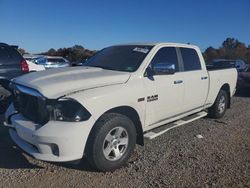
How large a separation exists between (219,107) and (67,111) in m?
4.62

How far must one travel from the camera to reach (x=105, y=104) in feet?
12.0

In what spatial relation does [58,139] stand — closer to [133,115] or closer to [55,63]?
[133,115]

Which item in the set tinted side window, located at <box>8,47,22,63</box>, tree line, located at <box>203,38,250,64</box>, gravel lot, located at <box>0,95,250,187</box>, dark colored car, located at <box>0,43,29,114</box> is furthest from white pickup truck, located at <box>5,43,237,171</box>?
tree line, located at <box>203,38,250,64</box>

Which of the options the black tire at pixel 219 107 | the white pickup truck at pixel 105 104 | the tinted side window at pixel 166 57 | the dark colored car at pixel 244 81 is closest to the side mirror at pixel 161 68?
the white pickup truck at pixel 105 104

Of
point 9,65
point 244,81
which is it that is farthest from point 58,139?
point 244,81

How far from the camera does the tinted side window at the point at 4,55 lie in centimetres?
677

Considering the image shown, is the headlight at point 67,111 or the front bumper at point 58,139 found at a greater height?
the headlight at point 67,111

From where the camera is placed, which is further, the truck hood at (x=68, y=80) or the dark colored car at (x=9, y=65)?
the dark colored car at (x=9, y=65)

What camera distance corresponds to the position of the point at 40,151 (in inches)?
136

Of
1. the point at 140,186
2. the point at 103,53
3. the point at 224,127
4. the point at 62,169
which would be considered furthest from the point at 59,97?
the point at 224,127

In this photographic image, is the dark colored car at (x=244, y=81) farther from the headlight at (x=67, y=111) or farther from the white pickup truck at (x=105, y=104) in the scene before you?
the headlight at (x=67, y=111)

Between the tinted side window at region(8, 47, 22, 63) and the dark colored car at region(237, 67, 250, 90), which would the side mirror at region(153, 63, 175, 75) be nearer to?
the tinted side window at region(8, 47, 22, 63)

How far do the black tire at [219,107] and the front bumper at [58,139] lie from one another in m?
4.12

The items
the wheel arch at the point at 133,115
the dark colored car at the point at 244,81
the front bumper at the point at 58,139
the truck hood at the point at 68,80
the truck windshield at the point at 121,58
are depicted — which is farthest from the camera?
the dark colored car at the point at 244,81
